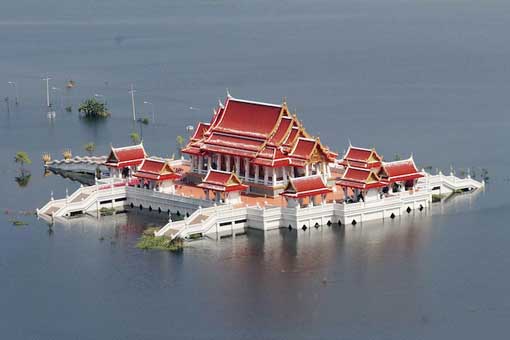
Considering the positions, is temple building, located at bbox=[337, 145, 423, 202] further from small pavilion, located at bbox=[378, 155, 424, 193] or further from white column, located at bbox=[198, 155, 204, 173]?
white column, located at bbox=[198, 155, 204, 173]

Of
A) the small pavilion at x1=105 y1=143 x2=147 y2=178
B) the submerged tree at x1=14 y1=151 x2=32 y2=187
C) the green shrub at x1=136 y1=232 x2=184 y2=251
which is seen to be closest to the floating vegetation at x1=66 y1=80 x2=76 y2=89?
the submerged tree at x1=14 y1=151 x2=32 y2=187

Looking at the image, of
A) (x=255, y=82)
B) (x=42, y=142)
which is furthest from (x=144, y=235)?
(x=255, y=82)

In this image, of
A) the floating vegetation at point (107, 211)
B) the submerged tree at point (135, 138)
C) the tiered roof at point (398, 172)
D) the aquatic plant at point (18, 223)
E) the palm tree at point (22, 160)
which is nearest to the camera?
the aquatic plant at point (18, 223)

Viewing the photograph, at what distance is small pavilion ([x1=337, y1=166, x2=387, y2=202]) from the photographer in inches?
3752

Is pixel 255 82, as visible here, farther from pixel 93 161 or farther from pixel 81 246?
pixel 81 246

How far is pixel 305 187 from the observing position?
94375mm

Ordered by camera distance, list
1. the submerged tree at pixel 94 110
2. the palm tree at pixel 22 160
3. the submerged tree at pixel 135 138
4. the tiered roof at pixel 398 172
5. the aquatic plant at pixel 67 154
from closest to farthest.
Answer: the tiered roof at pixel 398 172
the palm tree at pixel 22 160
the aquatic plant at pixel 67 154
the submerged tree at pixel 135 138
the submerged tree at pixel 94 110

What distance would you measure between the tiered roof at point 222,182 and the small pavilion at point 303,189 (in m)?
2.98

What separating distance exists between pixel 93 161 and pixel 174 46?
76.1 metres

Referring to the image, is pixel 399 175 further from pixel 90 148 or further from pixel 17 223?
pixel 90 148

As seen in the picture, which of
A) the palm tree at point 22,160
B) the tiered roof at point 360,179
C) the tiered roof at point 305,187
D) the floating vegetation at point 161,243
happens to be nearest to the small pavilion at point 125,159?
the palm tree at point 22,160

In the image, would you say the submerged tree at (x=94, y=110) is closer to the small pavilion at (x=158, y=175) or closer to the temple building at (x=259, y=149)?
the temple building at (x=259, y=149)

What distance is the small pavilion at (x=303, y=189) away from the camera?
93875 mm

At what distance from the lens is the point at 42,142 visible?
4828 inches
